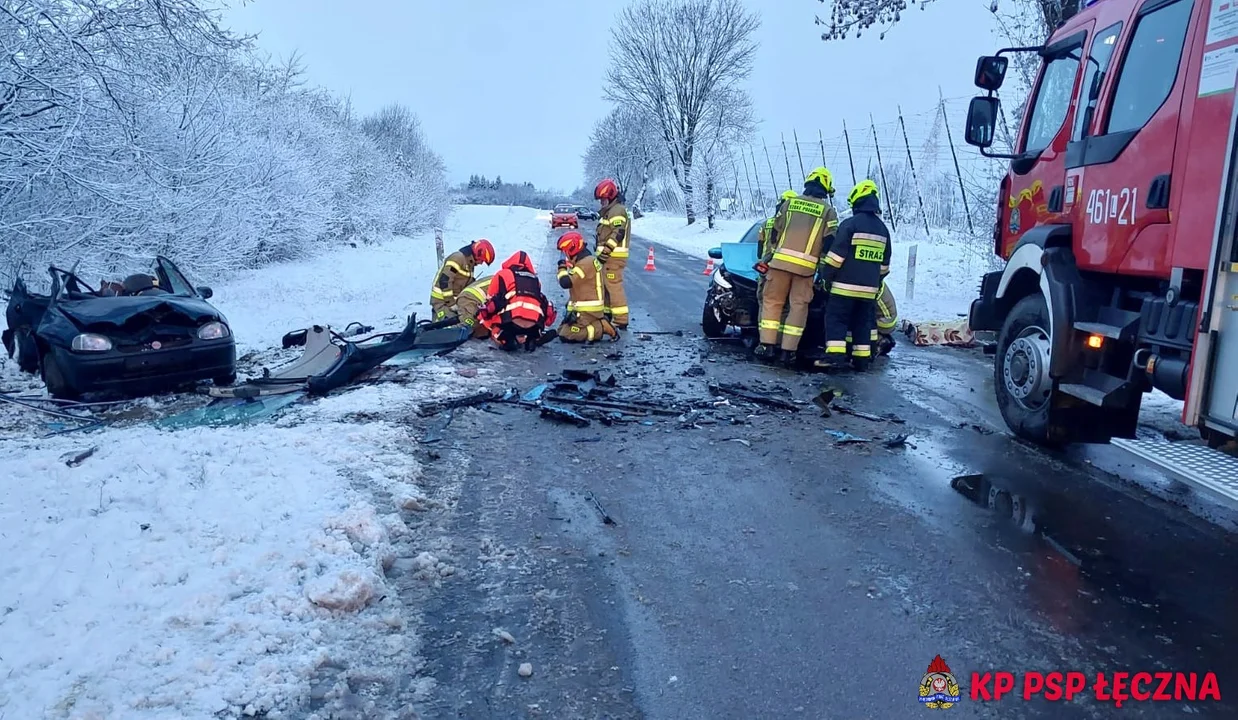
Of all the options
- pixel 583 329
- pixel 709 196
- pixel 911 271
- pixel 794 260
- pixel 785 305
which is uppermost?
pixel 709 196

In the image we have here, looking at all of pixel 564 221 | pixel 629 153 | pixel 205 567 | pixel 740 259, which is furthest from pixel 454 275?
pixel 629 153

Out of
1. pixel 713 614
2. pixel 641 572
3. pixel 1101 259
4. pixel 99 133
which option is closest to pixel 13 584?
pixel 641 572

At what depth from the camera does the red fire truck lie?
376 cm

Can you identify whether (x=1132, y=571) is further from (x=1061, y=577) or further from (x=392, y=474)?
(x=392, y=474)

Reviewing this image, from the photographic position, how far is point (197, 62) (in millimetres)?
10836

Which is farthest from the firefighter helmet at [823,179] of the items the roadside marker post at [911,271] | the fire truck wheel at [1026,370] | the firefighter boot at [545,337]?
the roadside marker post at [911,271]

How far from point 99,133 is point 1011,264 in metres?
12.3

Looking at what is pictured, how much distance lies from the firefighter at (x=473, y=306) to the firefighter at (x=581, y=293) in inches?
37.3

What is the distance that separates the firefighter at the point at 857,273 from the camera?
776cm

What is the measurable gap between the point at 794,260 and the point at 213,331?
5.67 metres

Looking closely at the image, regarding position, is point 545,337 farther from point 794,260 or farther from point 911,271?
point 911,271

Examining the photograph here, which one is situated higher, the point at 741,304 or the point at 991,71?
the point at 991,71

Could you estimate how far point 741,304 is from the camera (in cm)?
955

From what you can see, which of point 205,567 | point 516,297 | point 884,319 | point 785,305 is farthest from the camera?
point 884,319
